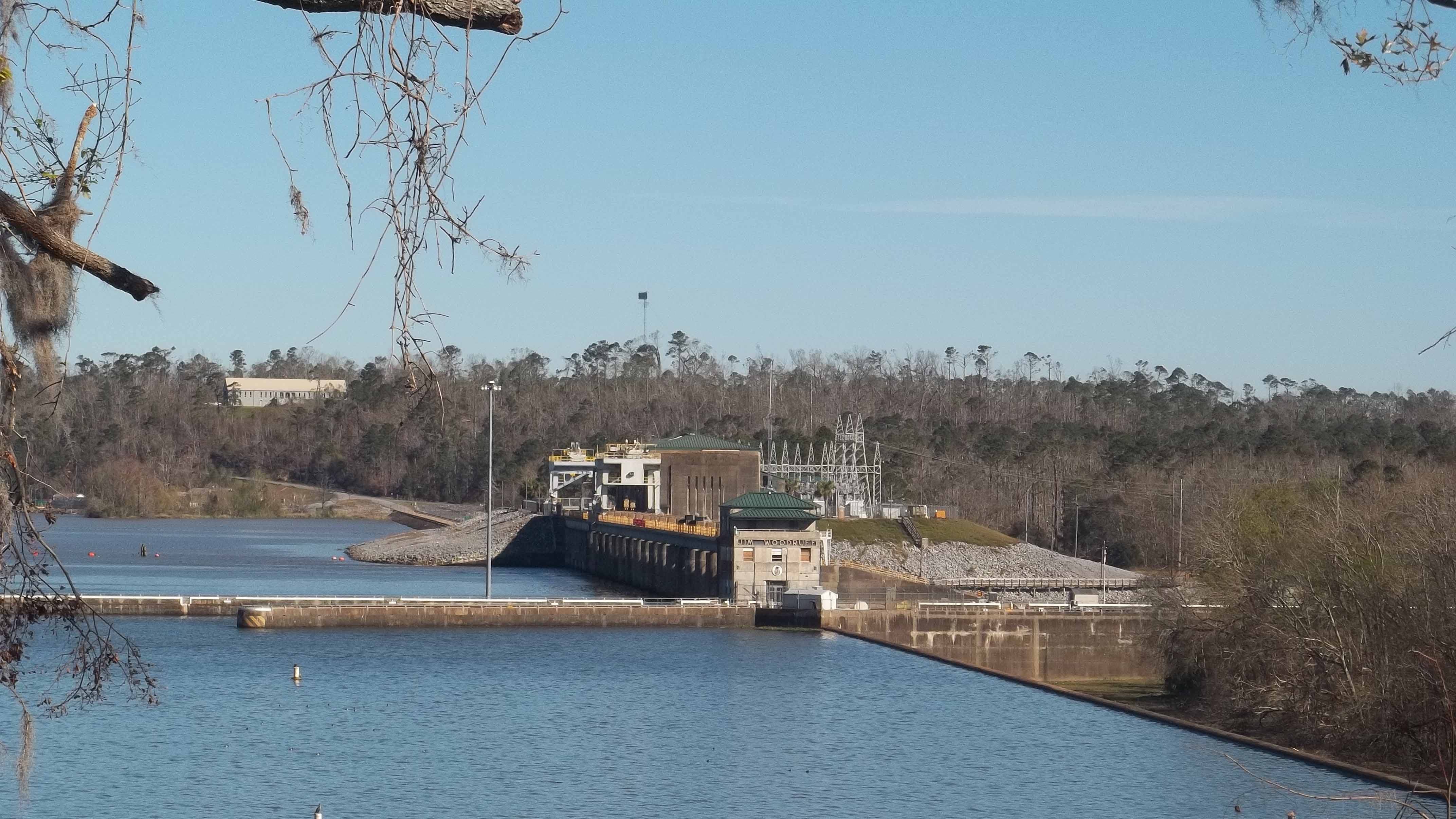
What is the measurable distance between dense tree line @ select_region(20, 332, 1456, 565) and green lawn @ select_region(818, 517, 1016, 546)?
9.92 metres

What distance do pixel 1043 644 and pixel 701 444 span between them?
152ft

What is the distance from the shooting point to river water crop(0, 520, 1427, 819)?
1107 inches

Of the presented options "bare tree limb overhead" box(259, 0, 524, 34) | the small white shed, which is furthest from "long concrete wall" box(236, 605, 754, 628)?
"bare tree limb overhead" box(259, 0, 524, 34)

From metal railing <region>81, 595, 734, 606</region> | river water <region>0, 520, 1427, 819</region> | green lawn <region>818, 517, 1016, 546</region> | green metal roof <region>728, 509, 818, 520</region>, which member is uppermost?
green metal roof <region>728, 509, 818, 520</region>

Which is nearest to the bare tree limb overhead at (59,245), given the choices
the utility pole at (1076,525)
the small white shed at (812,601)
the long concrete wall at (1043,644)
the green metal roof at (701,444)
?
the long concrete wall at (1043,644)

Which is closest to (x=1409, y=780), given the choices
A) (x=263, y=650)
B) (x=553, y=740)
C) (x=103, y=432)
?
(x=553, y=740)

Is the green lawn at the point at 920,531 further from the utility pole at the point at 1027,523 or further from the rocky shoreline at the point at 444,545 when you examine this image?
the rocky shoreline at the point at 444,545

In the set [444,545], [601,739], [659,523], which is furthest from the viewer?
[444,545]

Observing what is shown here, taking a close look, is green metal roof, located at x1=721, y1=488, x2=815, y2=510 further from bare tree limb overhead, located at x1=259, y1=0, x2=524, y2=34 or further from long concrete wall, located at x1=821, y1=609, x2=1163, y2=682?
bare tree limb overhead, located at x1=259, y1=0, x2=524, y2=34

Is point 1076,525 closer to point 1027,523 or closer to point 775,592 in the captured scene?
point 1027,523

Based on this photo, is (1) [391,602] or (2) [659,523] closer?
(1) [391,602]

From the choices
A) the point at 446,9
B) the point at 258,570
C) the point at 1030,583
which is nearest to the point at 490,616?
the point at 1030,583

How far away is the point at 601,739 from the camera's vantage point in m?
35.3

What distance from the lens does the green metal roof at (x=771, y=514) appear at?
203 feet
